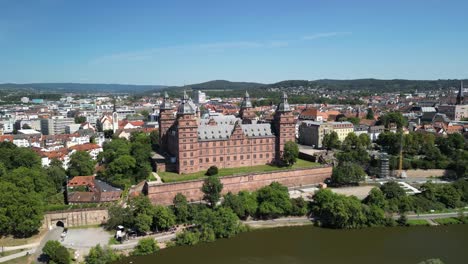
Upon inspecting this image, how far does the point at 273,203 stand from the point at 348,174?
715 inches

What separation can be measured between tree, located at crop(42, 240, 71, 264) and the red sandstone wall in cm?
1623

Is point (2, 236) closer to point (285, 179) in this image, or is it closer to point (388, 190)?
point (285, 179)

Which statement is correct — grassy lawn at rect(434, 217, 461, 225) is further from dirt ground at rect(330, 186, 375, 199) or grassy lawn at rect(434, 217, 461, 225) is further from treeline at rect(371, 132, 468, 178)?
treeline at rect(371, 132, 468, 178)

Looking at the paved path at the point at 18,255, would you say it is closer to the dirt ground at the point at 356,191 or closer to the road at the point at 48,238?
the road at the point at 48,238

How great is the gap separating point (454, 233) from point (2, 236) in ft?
182

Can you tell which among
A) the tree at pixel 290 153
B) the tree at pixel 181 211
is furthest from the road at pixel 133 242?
the tree at pixel 290 153

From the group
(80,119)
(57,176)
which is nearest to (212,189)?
(57,176)

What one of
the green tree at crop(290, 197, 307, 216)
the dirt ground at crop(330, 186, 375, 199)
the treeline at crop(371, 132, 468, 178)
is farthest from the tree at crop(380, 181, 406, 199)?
the treeline at crop(371, 132, 468, 178)

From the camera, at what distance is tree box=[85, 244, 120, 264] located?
1633 inches

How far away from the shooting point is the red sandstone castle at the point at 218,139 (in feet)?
220

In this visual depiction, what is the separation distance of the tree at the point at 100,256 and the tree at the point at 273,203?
65.0 feet

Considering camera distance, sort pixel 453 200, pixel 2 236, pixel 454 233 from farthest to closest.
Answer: pixel 453 200 < pixel 454 233 < pixel 2 236

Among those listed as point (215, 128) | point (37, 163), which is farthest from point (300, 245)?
point (37, 163)

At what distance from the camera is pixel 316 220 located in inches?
2126
